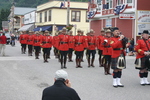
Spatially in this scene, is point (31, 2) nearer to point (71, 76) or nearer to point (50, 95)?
point (71, 76)

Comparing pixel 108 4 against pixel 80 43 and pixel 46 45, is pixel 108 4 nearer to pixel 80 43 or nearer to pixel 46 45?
pixel 46 45

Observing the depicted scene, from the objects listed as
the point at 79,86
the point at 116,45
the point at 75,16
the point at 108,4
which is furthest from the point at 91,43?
the point at 75,16

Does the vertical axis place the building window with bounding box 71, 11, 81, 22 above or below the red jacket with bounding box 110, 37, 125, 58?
above

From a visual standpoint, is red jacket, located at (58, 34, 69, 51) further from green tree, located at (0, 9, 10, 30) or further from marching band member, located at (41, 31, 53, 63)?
green tree, located at (0, 9, 10, 30)

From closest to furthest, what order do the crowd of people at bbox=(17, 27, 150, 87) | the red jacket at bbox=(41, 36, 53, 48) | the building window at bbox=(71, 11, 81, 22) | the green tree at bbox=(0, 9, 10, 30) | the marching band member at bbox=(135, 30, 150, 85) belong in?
the crowd of people at bbox=(17, 27, 150, 87) → the marching band member at bbox=(135, 30, 150, 85) → the red jacket at bbox=(41, 36, 53, 48) → the building window at bbox=(71, 11, 81, 22) → the green tree at bbox=(0, 9, 10, 30)

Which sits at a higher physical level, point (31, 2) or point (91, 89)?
point (31, 2)

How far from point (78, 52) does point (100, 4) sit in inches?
884

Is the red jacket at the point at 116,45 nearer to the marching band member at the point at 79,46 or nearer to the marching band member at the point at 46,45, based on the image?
the marching band member at the point at 79,46

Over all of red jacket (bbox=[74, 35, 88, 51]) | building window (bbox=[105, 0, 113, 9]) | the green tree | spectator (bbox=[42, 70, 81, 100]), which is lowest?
spectator (bbox=[42, 70, 81, 100])

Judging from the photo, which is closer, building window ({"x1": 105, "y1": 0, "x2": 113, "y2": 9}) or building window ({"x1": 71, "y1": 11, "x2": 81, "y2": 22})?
building window ({"x1": 105, "y1": 0, "x2": 113, "y2": 9})

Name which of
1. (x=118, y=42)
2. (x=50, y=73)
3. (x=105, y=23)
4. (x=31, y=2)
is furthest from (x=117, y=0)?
(x=31, y=2)

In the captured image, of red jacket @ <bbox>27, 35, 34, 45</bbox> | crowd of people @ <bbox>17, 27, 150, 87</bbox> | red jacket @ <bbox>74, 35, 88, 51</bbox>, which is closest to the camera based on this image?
crowd of people @ <bbox>17, 27, 150, 87</bbox>

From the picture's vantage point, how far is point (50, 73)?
519 inches

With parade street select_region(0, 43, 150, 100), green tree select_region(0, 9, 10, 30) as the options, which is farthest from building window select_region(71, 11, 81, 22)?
green tree select_region(0, 9, 10, 30)
